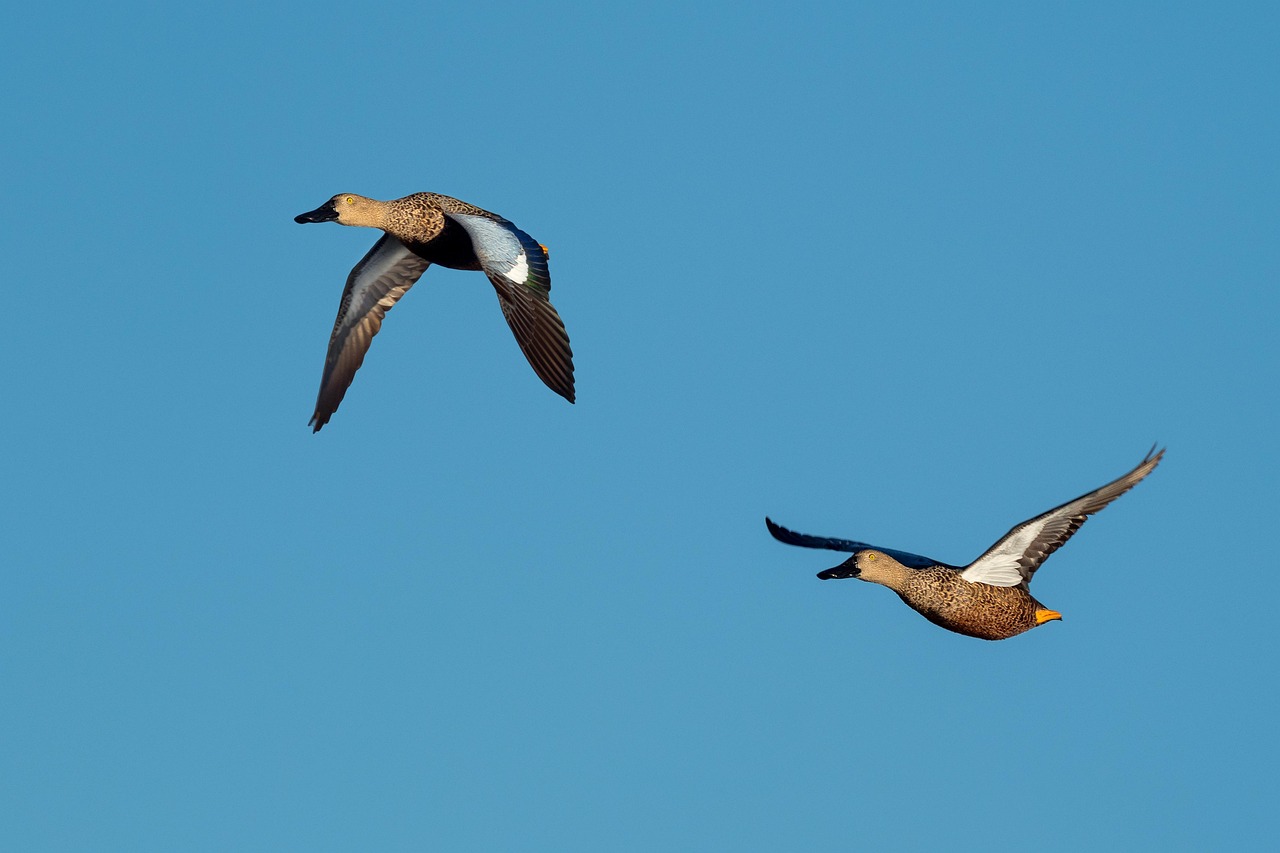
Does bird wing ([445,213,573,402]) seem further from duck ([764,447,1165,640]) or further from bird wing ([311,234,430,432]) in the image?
duck ([764,447,1165,640])

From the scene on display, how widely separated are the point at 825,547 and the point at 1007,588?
3536 mm

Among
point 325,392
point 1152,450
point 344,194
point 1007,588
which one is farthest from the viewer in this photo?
point 325,392

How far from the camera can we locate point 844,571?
20.3 metres

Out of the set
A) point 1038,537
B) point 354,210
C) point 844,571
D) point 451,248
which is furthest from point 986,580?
point 354,210

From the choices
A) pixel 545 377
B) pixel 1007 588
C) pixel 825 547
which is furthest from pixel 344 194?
pixel 1007 588

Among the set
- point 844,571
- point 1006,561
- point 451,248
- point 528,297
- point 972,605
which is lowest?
point 972,605

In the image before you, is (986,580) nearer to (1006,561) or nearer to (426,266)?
(1006,561)

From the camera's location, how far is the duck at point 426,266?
19231 mm

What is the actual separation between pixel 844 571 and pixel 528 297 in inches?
192

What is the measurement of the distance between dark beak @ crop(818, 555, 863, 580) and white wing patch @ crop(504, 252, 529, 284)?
4.95 metres

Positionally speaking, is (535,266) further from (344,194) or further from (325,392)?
(325,392)

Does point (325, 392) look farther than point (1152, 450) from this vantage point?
Yes

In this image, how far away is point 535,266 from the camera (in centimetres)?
2012

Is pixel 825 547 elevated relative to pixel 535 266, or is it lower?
lower
